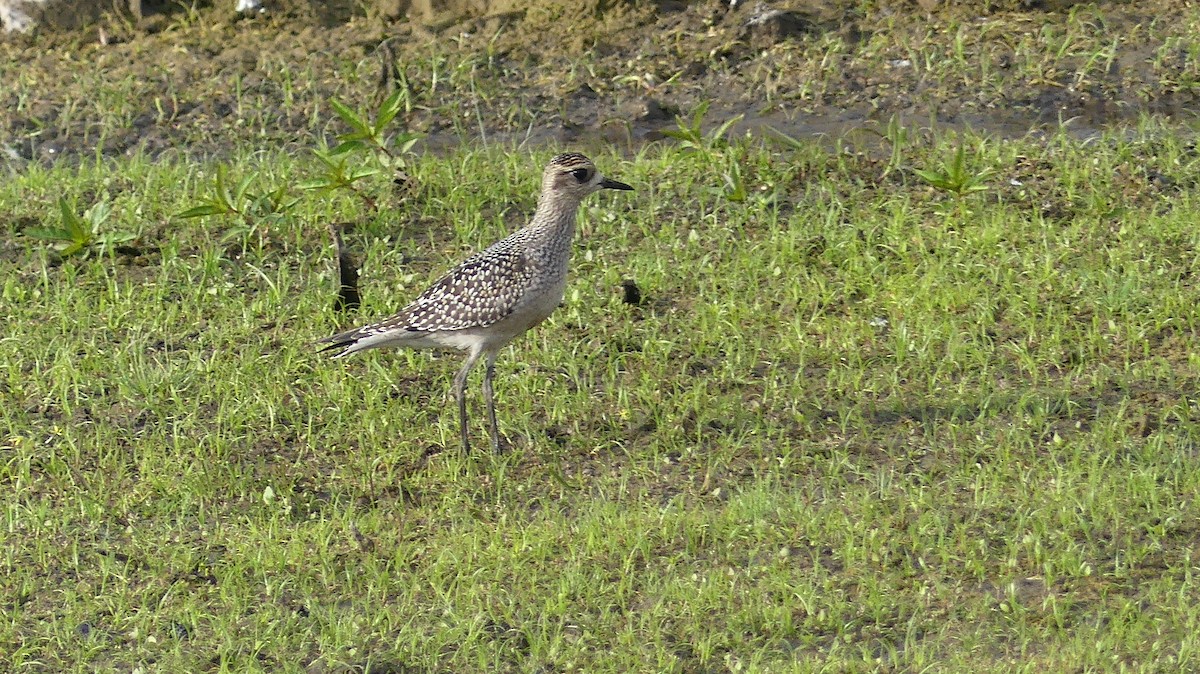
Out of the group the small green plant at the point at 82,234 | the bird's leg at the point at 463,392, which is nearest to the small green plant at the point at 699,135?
the bird's leg at the point at 463,392

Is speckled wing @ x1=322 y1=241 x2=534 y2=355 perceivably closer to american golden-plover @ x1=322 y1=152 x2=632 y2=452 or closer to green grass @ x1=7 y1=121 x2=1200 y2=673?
american golden-plover @ x1=322 y1=152 x2=632 y2=452

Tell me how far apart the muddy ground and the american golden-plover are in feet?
8.74

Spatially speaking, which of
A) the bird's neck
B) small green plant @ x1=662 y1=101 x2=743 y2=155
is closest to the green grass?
small green plant @ x1=662 y1=101 x2=743 y2=155

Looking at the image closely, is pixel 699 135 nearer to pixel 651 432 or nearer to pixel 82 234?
pixel 651 432

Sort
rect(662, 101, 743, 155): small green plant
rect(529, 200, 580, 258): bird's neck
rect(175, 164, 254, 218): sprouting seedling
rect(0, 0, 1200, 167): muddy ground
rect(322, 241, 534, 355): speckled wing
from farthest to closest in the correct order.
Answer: rect(0, 0, 1200, 167): muddy ground
rect(662, 101, 743, 155): small green plant
rect(175, 164, 254, 218): sprouting seedling
rect(529, 200, 580, 258): bird's neck
rect(322, 241, 534, 355): speckled wing

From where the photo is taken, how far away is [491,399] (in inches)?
292

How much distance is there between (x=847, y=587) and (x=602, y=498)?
115 cm

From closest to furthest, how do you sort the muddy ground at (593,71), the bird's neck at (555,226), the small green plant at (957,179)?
the bird's neck at (555,226) < the small green plant at (957,179) < the muddy ground at (593,71)

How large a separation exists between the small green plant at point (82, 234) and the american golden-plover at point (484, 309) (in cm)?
195

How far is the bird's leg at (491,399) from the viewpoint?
290 inches

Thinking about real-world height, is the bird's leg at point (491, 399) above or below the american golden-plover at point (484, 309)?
below

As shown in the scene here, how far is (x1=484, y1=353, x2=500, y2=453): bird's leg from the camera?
24.1 ft

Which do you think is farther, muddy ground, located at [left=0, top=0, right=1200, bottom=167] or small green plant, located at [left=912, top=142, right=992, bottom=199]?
muddy ground, located at [left=0, top=0, right=1200, bottom=167]

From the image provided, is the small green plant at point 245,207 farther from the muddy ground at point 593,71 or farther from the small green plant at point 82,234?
the muddy ground at point 593,71
